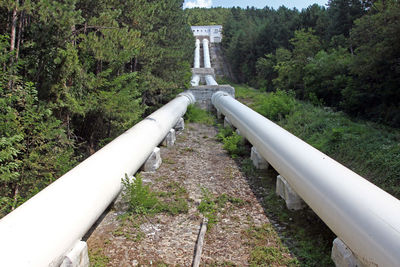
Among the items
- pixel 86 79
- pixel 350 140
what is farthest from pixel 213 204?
pixel 350 140

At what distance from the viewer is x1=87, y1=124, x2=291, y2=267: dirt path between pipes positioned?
3119 mm

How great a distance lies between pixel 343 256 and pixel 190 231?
160cm

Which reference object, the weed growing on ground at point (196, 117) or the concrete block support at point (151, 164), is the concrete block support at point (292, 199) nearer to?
the concrete block support at point (151, 164)

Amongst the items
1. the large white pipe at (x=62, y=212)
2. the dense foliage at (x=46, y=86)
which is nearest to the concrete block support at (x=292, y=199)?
the large white pipe at (x=62, y=212)

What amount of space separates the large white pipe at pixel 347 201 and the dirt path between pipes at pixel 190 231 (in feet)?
2.07

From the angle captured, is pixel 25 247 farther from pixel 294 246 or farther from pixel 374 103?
pixel 374 103

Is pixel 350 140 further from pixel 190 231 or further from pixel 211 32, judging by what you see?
pixel 211 32

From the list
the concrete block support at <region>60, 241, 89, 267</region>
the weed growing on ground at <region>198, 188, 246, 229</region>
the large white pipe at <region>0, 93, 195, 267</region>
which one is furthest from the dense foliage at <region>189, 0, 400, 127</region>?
the concrete block support at <region>60, 241, 89, 267</region>

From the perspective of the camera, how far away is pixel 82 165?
3.61 meters

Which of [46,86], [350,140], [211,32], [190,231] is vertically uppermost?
[211,32]

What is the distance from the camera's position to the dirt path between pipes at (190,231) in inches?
123

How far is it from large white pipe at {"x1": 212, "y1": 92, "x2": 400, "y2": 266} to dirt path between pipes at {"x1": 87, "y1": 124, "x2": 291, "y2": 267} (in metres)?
0.63

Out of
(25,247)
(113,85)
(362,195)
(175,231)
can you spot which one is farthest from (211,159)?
(25,247)

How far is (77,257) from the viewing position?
2.68m
